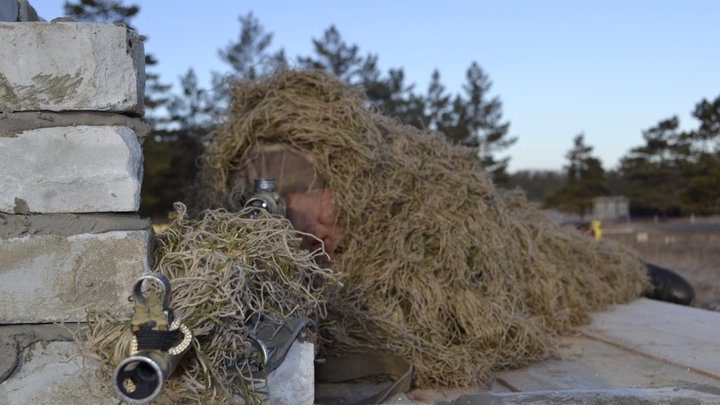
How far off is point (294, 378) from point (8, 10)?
1.57m

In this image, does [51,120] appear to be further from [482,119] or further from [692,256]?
[482,119]

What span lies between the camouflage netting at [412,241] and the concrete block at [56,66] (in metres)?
1.58

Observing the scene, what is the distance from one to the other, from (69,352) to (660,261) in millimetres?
15099

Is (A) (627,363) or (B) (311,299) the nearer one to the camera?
(B) (311,299)

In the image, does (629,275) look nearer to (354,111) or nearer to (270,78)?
(354,111)

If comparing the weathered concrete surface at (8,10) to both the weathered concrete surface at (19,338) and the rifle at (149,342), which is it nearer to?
the weathered concrete surface at (19,338)

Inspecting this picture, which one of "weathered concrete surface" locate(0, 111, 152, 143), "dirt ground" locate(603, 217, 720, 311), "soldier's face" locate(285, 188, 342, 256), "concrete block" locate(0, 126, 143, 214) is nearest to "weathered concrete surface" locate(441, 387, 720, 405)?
"concrete block" locate(0, 126, 143, 214)

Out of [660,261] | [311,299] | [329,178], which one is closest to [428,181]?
[329,178]

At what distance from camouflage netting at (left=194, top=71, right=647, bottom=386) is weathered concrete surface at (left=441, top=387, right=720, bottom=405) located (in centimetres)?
101

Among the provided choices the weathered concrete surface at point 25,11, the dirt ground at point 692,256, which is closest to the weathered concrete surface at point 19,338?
the weathered concrete surface at point 25,11

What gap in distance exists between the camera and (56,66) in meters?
1.85

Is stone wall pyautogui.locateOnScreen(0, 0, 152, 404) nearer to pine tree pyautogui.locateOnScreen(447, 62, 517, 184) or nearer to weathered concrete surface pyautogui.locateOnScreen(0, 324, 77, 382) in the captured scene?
weathered concrete surface pyautogui.locateOnScreen(0, 324, 77, 382)

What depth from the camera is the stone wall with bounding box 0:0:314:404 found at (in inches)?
72.1

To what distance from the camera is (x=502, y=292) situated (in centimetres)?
371
